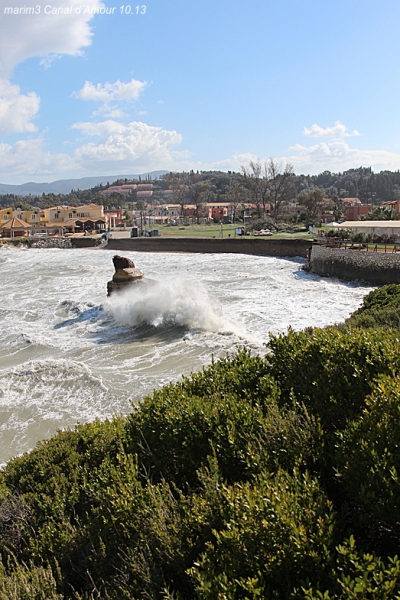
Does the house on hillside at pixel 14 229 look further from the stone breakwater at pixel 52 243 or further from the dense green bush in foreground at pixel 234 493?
the dense green bush in foreground at pixel 234 493

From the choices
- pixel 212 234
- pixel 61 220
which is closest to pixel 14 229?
pixel 61 220

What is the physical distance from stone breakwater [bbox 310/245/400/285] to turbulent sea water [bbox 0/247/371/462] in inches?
45.1

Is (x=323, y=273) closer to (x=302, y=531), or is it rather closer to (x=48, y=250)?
(x=302, y=531)

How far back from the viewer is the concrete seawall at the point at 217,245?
44.8 meters

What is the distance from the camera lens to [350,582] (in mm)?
2801

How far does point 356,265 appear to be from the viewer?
103 feet

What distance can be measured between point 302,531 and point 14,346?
49.7ft

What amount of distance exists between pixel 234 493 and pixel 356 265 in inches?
1162

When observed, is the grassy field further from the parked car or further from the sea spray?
the sea spray

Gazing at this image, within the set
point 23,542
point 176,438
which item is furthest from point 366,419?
point 23,542

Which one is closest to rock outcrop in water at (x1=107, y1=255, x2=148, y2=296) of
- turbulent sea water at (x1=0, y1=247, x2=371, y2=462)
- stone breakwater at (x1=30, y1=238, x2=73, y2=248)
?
turbulent sea water at (x1=0, y1=247, x2=371, y2=462)

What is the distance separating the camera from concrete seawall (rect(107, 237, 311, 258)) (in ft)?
147

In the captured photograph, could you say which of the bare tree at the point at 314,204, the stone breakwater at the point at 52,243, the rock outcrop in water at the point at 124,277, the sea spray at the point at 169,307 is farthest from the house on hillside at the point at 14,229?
the sea spray at the point at 169,307

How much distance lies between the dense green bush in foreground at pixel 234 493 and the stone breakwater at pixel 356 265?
24773 millimetres
